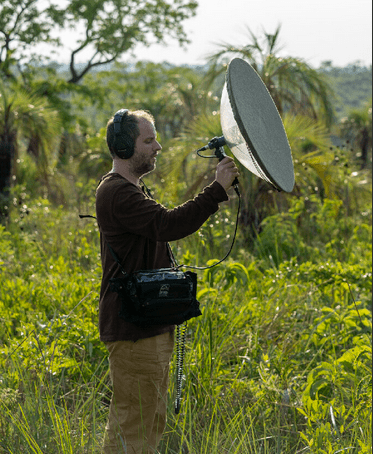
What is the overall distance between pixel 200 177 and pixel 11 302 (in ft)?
11.5

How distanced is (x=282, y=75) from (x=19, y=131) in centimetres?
441

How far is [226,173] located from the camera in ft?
6.83

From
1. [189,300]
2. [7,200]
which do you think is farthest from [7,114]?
[189,300]

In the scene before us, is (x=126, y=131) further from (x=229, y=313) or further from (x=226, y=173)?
(x=229, y=313)

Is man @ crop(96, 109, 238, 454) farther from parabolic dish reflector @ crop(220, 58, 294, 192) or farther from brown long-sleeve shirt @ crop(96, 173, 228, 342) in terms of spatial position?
parabolic dish reflector @ crop(220, 58, 294, 192)

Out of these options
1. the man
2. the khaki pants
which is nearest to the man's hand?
the man

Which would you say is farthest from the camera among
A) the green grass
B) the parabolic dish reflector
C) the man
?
the green grass

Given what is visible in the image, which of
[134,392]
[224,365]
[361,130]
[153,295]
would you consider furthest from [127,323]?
[361,130]

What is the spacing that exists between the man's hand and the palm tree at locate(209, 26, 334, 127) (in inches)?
233

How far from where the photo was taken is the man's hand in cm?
207

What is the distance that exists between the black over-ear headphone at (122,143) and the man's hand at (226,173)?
1.28 ft

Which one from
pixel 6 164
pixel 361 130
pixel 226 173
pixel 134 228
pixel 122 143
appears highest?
pixel 361 130

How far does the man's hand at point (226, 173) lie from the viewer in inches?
81.4

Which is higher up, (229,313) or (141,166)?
(141,166)
